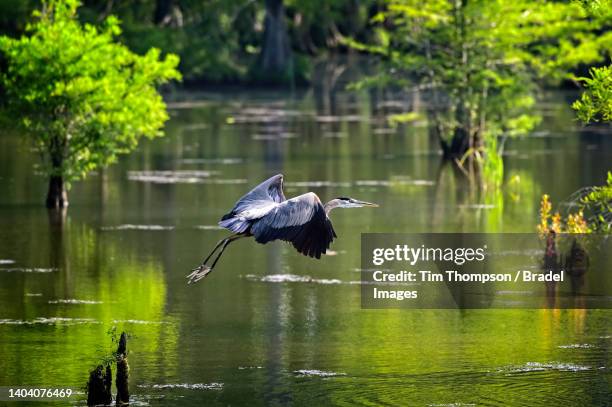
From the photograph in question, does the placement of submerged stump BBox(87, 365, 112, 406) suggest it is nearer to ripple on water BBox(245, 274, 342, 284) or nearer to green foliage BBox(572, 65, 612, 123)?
green foliage BBox(572, 65, 612, 123)

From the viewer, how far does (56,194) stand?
111 ft

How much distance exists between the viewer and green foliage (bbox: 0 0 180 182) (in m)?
31.4

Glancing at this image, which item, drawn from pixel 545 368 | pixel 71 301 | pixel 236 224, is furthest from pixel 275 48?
pixel 236 224

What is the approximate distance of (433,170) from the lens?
139ft

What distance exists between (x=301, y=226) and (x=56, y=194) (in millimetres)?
18089

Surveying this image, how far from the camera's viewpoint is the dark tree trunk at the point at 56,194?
33719 millimetres

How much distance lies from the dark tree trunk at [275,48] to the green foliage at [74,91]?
173 ft

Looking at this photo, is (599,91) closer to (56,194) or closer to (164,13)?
(56,194)

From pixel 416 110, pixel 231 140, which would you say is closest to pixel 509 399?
pixel 231 140

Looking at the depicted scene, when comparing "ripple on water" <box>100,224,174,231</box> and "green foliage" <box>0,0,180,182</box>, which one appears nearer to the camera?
"ripple on water" <box>100,224,174,231</box>

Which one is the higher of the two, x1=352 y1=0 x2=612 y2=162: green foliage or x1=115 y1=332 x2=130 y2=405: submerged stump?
x1=352 y1=0 x2=612 y2=162: green foliage

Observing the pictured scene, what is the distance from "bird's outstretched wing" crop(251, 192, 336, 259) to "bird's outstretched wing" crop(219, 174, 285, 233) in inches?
5.5

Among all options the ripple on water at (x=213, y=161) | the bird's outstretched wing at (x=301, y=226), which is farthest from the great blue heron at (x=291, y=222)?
the ripple on water at (x=213, y=161)

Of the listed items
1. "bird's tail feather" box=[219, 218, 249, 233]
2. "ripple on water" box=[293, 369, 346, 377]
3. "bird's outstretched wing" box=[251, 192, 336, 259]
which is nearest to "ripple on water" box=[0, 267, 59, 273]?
"ripple on water" box=[293, 369, 346, 377]
